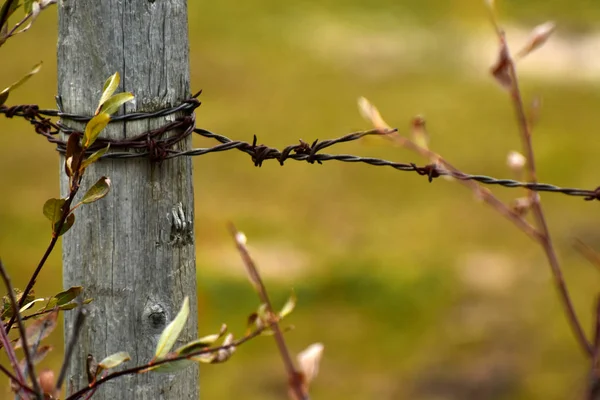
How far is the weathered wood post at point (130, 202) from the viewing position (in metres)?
1.33

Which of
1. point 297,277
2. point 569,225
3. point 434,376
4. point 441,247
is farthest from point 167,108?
point 569,225

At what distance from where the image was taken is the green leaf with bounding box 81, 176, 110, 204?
45.8 inches

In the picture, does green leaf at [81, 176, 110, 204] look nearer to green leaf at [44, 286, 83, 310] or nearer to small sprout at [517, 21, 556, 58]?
green leaf at [44, 286, 83, 310]

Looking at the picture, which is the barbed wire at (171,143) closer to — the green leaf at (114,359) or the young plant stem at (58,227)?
the young plant stem at (58,227)

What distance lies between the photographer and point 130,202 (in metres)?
1.35

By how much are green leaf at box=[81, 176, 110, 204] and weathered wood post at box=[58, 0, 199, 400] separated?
6.9 inches

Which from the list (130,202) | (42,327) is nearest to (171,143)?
(130,202)

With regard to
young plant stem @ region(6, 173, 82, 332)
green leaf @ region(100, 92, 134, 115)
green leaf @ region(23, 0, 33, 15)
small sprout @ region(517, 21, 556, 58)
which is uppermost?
green leaf @ region(23, 0, 33, 15)

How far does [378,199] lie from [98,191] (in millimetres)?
5590

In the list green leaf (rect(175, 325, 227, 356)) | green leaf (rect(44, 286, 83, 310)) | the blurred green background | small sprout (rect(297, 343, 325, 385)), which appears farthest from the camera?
the blurred green background

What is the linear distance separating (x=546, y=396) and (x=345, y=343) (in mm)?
1203

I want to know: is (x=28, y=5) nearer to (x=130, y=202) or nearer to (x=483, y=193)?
(x=130, y=202)

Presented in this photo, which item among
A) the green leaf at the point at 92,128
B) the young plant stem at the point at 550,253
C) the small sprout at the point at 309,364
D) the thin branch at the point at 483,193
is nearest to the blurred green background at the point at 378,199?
the thin branch at the point at 483,193

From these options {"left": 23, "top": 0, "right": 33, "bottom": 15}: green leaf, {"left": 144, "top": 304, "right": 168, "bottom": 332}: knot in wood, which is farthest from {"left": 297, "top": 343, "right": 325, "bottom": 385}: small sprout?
{"left": 23, "top": 0, "right": 33, "bottom": 15}: green leaf
